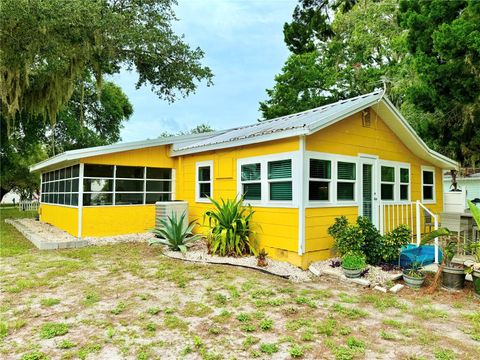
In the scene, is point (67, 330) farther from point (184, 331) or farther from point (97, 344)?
point (184, 331)

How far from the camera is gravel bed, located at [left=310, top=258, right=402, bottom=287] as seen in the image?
5.16m

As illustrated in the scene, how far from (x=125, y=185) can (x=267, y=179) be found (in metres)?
4.90

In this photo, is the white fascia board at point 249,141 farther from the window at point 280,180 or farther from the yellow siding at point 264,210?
the window at point 280,180

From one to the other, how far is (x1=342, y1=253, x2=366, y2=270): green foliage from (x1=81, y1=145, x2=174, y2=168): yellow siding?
6739 millimetres

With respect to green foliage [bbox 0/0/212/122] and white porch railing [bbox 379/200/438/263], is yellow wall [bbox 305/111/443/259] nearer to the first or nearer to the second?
white porch railing [bbox 379/200/438/263]

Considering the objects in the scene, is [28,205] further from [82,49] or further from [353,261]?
[353,261]

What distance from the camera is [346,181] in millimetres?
6875

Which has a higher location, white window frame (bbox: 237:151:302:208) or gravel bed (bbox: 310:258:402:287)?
white window frame (bbox: 237:151:302:208)

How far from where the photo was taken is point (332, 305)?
4.16 m

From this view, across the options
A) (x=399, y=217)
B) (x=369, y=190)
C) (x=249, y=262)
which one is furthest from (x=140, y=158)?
(x=399, y=217)

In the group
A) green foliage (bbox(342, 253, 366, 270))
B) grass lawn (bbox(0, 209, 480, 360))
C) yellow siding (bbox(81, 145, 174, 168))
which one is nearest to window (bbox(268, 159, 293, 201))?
green foliage (bbox(342, 253, 366, 270))

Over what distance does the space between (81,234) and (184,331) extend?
651 centimetres

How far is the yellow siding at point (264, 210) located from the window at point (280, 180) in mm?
242

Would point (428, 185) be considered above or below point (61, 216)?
above
